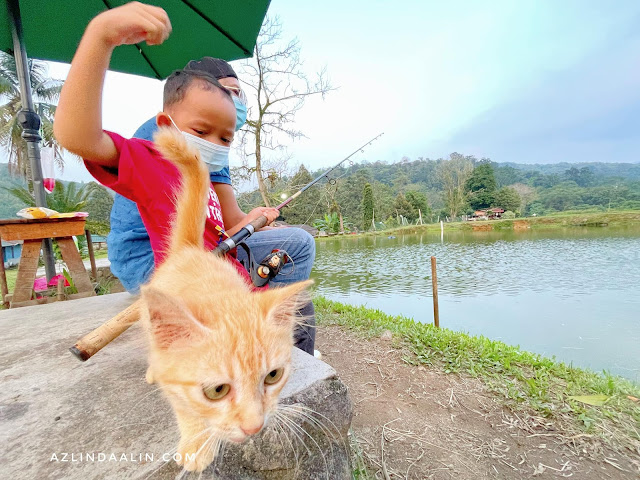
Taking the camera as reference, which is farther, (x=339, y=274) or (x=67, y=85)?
(x=339, y=274)

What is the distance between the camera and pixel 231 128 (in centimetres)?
146

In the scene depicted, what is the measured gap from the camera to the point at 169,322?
2.26 feet

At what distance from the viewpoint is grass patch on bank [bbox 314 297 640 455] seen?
1859mm

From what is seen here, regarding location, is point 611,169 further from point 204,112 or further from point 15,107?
point 15,107

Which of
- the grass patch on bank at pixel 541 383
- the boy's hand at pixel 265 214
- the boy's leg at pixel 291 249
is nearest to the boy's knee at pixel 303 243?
the boy's leg at pixel 291 249

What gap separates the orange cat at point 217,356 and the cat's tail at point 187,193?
28 cm

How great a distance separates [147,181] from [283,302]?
2.33 ft

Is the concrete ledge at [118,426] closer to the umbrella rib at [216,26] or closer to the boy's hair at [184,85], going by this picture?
the boy's hair at [184,85]

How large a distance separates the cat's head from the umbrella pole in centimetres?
340

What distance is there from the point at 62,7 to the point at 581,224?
21912 millimetres

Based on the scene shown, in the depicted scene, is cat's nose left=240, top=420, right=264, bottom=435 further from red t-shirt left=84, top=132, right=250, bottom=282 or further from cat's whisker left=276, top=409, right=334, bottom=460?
red t-shirt left=84, top=132, right=250, bottom=282

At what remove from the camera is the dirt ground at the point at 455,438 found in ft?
5.16

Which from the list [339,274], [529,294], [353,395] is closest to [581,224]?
[529,294]

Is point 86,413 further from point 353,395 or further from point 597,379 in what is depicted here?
point 597,379
